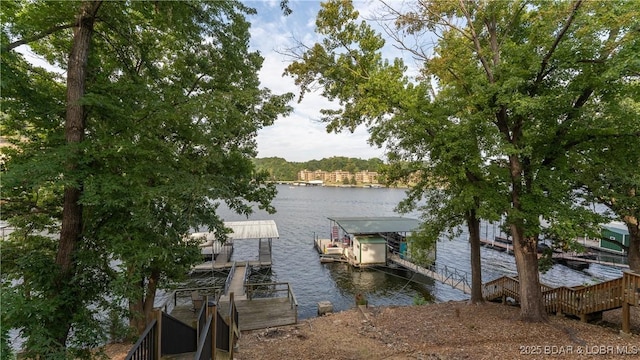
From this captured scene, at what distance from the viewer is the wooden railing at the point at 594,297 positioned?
7970 millimetres

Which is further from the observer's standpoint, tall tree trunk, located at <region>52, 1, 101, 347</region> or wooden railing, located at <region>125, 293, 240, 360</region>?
tall tree trunk, located at <region>52, 1, 101, 347</region>

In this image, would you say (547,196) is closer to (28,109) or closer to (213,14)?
(213,14)

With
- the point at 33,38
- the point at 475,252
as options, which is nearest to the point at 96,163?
the point at 33,38

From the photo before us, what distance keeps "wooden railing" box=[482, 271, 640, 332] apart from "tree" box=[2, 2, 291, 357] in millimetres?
10827

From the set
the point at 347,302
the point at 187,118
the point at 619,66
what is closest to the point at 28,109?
the point at 187,118

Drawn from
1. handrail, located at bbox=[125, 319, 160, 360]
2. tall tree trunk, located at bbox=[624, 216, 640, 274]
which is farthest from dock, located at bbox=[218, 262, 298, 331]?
tall tree trunk, located at bbox=[624, 216, 640, 274]

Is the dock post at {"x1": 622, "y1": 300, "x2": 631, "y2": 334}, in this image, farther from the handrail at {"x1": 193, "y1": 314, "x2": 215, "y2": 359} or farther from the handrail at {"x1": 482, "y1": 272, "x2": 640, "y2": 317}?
the handrail at {"x1": 193, "y1": 314, "x2": 215, "y2": 359}

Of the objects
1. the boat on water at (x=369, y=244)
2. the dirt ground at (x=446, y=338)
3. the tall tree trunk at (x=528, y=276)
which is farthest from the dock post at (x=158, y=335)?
the boat on water at (x=369, y=244)

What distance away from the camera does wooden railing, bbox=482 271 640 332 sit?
7970 millimetres

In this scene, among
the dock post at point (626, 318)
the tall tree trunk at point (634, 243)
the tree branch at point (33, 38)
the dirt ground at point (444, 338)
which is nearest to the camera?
the tree branch at point (33, 38)

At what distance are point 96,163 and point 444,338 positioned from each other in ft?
30.3

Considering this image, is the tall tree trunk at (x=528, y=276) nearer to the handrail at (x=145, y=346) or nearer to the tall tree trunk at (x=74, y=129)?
the handrail at (x=145, y=346)

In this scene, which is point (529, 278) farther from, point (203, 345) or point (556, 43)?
point (203, 345)

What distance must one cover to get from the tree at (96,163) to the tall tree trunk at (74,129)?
2cm
